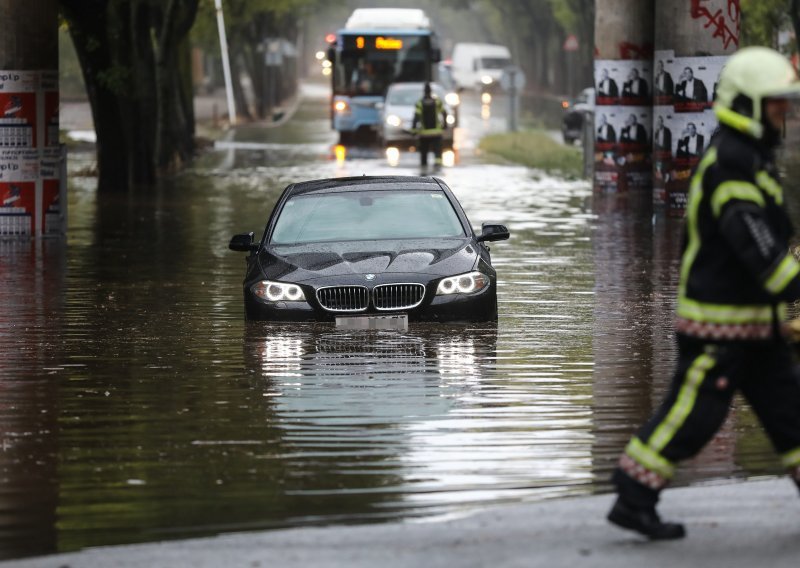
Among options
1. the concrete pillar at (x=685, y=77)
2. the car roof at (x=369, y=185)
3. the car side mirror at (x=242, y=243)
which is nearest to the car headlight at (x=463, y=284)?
the car roof at (x=369, y=185)

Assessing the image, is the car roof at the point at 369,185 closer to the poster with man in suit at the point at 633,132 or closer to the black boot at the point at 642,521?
the black boot at the point at 642,521

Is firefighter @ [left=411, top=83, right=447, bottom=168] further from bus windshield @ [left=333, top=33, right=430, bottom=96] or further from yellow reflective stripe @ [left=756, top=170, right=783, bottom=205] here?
yellow reflective stripe @ [left=756, top=170, right=783, bottom=205]

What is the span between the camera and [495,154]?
44031 millimetres

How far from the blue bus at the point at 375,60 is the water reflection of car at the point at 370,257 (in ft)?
114

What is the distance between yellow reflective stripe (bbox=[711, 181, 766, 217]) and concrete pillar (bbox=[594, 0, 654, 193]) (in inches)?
940

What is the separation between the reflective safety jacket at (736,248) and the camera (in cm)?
661

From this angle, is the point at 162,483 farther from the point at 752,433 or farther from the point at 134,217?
the point at 134,217

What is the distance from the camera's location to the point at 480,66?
9531cm

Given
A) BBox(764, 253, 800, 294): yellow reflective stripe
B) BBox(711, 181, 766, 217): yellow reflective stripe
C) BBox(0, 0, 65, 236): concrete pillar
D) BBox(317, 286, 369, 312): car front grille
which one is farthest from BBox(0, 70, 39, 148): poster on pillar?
BBox(764, 253, 800, 294): yellow reflective stripe

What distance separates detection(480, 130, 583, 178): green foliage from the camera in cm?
3916

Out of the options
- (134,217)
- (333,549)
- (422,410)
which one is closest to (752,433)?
(422,410)

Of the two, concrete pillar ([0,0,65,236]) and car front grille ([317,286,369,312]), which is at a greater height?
concrete pillar ([0,0,65,236])

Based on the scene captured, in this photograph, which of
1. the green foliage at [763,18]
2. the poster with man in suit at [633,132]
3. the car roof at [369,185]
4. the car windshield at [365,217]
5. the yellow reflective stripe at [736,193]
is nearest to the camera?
the yellow reflective stripe at [736,193]

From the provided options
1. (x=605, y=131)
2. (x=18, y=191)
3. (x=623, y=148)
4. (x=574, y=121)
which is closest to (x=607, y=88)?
(x=605, y=131)
